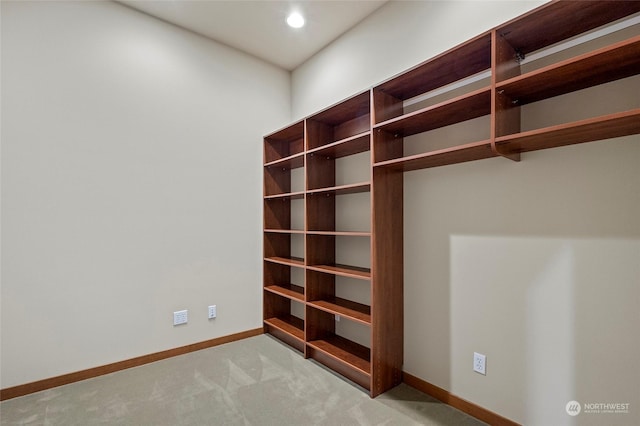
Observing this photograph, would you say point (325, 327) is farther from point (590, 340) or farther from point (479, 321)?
point (590, 340)

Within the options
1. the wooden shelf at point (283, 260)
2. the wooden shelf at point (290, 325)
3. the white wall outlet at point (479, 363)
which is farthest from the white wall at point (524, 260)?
the wooden shelf at point (283, 260)

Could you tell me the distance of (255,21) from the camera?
278 cm

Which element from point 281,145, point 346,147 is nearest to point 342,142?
point 346,147

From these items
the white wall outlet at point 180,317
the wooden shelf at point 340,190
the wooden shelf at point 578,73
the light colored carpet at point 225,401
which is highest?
the wooden shelf at point 578,73

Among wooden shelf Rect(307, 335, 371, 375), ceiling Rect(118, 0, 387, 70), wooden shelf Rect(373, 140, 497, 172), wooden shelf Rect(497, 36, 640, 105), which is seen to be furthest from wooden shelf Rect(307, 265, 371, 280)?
ceiling Rect(118, 0, 387, 70)

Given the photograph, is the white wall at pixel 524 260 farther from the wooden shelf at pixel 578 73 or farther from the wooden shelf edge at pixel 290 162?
the wooden shelf edge at pixel 290 162

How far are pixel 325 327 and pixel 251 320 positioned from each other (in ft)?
3.02

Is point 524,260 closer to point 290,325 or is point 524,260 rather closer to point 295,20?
point 290,325

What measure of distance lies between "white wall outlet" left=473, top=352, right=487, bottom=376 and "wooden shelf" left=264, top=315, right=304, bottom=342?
144cm

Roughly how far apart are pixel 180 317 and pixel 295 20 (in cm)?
291

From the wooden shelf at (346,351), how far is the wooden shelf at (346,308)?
1.13 feet

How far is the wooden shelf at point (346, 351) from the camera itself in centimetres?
227

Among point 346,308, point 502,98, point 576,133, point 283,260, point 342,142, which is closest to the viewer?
point 576,133

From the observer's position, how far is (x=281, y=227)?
3.50 m
